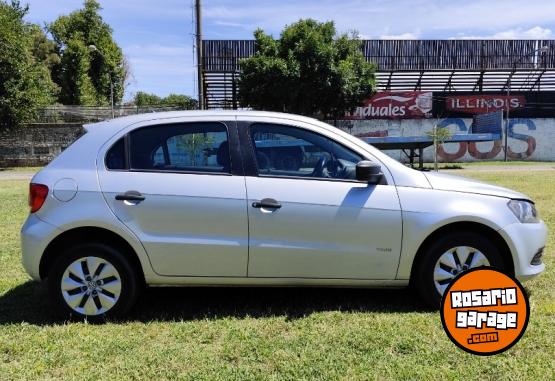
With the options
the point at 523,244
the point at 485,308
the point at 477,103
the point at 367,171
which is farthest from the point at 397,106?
the point at 485,308

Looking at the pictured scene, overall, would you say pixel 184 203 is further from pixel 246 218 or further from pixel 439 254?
pixel 439 254

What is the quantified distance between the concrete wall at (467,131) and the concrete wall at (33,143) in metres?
17.3

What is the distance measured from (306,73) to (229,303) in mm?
26197

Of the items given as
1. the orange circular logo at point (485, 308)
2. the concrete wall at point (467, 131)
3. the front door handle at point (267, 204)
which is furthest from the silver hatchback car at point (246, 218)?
the concrete wall at point (467, 131)

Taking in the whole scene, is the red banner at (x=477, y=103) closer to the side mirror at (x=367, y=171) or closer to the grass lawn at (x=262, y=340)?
the grass lawn at (x=262, y=340)

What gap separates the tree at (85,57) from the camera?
39219 millimetres

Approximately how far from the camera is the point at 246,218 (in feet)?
13.6

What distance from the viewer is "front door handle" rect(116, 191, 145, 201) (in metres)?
4.13

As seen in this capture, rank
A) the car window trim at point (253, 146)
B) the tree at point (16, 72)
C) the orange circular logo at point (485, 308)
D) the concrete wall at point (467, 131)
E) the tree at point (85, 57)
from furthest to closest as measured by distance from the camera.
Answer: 1. the tree at point (85, 57)
2. the concrete wall at point (467, 131)
3. the tree at point (16, 72)
4. the car window trim at point (253, 146)
5. the orange circular logo at point (485, 308)

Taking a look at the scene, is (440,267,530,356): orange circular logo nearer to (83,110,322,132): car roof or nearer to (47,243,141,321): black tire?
(83,110,322,132): car roof

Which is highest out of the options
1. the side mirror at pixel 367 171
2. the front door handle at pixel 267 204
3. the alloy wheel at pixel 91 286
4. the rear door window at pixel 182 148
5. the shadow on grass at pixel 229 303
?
the rear door window at pixel 182 148

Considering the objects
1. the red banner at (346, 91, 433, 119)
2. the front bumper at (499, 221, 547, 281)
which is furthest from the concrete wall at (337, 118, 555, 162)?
the front bumper at (499, 221, 547, 281)

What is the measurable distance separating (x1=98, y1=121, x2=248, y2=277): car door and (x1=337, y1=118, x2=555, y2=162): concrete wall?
31909 mm

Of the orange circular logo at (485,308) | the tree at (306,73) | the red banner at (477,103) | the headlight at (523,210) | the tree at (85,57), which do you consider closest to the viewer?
the orange circular logo at (485,308)
